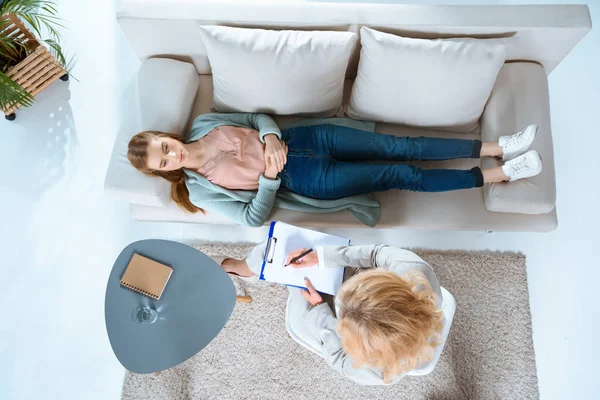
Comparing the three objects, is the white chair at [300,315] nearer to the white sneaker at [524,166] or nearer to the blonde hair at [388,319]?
the blonde hair at [388,319]

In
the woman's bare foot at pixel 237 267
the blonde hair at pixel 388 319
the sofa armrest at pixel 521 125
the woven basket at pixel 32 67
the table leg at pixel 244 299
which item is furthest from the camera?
the woven basket at pixel 32 67

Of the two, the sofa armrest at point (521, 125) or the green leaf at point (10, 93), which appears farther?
the green leaf at point (10, 93)

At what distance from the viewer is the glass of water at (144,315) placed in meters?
1.74

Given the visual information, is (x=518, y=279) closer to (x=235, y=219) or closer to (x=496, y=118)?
(x=496, y=118)

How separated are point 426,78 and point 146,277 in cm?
133

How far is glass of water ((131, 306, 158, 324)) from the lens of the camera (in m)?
1.74

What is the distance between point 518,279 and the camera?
7.24 ft

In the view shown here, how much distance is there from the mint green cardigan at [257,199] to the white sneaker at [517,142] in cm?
56

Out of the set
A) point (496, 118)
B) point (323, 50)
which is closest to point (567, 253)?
point (496, 118)

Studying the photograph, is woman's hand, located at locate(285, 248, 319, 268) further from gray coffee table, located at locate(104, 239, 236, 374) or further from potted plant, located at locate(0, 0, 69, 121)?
potted plant, located at locate(0, 0, 69, 121)

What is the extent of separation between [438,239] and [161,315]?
1.34 m

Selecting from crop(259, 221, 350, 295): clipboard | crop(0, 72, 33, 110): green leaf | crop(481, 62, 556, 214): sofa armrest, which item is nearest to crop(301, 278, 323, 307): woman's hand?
crop(259, 221, 350, 295): clipboard

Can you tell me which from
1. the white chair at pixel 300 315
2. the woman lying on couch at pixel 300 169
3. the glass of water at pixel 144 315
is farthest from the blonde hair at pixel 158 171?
the white chair at pixel 300 315

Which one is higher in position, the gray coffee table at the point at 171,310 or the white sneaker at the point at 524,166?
the white sneaker at the point at 524,166
